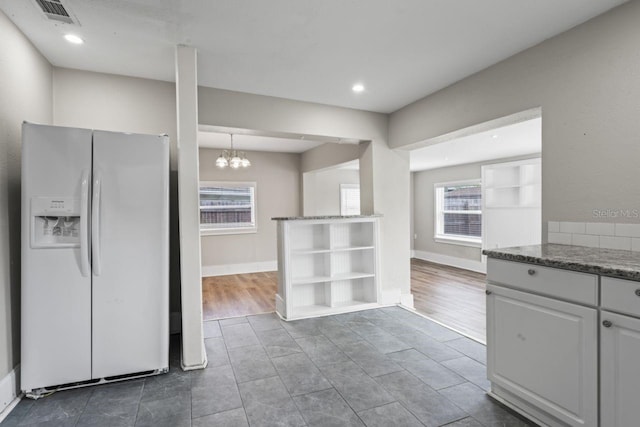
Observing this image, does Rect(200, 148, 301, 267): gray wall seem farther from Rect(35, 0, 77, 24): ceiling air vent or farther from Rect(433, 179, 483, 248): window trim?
Rect(35, 0, 77, 24): ceiling air vent

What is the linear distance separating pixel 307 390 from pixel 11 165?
8.31 ft

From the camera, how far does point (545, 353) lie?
A: 1749 mm

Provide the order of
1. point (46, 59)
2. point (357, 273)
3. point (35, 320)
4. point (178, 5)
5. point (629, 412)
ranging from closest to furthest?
1. point (629, 412)
2. point (178, 5)
3. point (35, 320)
4. point (46, 59)
5. point (357, 273)

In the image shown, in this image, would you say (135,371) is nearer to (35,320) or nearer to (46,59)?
(35,320)

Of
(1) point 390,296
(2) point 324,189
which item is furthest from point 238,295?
(2) point 324,189

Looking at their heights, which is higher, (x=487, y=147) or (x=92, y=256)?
A: (x=487, y=147)

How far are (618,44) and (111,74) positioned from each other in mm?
3902

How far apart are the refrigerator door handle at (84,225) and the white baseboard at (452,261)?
699cm

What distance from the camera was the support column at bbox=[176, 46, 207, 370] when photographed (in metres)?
2.49

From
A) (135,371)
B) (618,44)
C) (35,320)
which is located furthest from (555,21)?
(35,320)

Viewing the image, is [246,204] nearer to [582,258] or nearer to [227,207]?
[227,207]

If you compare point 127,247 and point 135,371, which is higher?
point 127,247

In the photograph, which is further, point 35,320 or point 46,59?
point 46,59

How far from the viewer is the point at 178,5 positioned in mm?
1986
